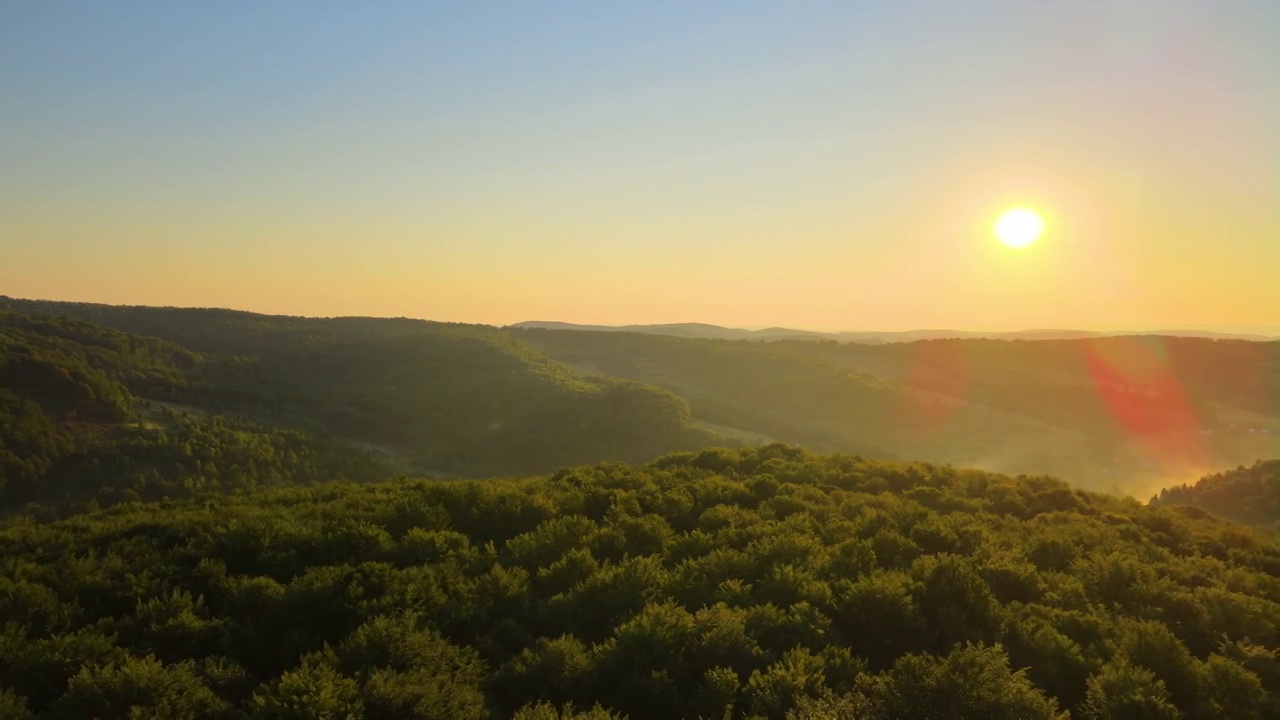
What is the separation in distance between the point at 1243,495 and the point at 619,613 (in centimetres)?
2883

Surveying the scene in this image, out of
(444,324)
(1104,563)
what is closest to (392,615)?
(1104,563)

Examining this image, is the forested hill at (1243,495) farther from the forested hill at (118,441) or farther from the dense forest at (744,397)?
the forested hill at (118,441)

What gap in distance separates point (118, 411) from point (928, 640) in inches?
1872

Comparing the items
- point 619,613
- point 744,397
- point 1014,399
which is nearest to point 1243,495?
point 619,613

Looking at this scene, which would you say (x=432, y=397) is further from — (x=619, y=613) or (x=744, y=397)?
(x=619, y=613)

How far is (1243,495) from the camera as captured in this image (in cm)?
2594

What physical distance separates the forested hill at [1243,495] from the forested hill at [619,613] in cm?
1258

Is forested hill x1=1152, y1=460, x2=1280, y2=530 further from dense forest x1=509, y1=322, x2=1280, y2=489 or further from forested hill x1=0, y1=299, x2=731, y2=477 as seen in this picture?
forested hill x1=0, y1=299, x2=731, y2=477

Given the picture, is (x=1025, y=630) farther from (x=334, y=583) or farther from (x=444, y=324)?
(x=444, y=324)

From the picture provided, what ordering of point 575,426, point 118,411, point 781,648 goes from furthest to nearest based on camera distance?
point 575,426 → point 118,411 → point 781,648

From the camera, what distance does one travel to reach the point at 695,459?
2095 centimetres

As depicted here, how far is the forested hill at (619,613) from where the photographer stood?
22.8ft

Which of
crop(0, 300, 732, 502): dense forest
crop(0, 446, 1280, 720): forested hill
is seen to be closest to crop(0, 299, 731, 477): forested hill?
crop(0, 300, 732, 502): dense forest

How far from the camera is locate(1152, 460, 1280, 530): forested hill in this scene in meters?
23.8
